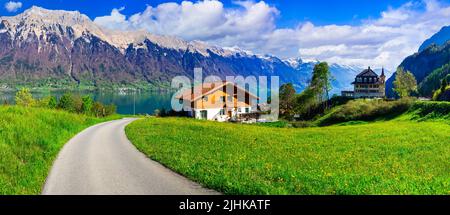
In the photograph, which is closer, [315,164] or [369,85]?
[315,164]

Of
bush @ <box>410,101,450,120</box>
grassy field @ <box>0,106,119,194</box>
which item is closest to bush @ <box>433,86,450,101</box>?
bush @ <box>410,101,450,120</box>

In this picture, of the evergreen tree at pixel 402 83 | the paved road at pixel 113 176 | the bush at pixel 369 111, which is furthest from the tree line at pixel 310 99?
the paved road at pixel 113 176

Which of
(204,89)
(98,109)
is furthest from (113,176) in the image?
(98,109)

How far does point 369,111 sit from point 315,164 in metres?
66.1

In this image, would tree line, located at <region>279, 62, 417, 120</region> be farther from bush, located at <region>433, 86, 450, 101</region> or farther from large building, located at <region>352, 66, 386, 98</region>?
bush, located at <region>433, 86, 450, 101</region>

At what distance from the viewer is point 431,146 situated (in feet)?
98.3

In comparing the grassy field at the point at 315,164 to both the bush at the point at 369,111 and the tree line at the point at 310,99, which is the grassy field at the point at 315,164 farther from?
the tree line at the point at 310,99

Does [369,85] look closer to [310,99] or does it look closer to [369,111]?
[310,99]

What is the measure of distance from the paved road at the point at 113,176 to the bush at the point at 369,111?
65057 millimetres

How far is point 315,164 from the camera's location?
21.2m

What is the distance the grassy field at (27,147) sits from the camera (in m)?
16.4
